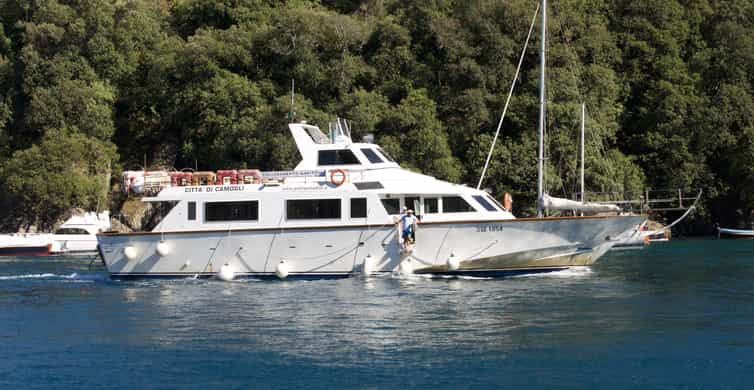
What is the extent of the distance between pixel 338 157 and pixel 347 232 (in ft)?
9.08

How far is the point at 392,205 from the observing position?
26891mm

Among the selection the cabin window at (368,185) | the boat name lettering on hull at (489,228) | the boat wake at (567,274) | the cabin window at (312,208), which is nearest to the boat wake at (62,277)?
the cabin window at (312,208)

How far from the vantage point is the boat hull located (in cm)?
2609

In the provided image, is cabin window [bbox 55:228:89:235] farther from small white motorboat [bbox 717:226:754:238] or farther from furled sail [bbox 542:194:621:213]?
small white motorboat [bbox 717:226:754:238]

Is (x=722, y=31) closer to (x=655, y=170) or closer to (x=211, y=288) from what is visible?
(x=655, y=170)

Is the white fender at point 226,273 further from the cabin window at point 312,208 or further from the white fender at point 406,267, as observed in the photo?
the white fender at point 406,267

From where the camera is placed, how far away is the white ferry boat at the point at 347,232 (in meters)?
26.2

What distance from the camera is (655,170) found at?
185 feet

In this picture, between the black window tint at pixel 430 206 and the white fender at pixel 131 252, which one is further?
the white fender at pixel 131 252

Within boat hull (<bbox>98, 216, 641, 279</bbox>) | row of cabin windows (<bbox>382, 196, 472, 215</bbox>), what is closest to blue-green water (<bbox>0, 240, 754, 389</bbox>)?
boat hull (<bbox>98, 216, 641, 279</bbox>)

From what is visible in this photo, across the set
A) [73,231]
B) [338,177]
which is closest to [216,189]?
[338,177]

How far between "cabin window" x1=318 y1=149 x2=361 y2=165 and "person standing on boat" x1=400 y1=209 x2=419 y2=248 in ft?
10.0

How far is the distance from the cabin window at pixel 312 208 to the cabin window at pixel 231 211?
1.03 metres

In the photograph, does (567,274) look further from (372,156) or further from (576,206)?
(372,156)
